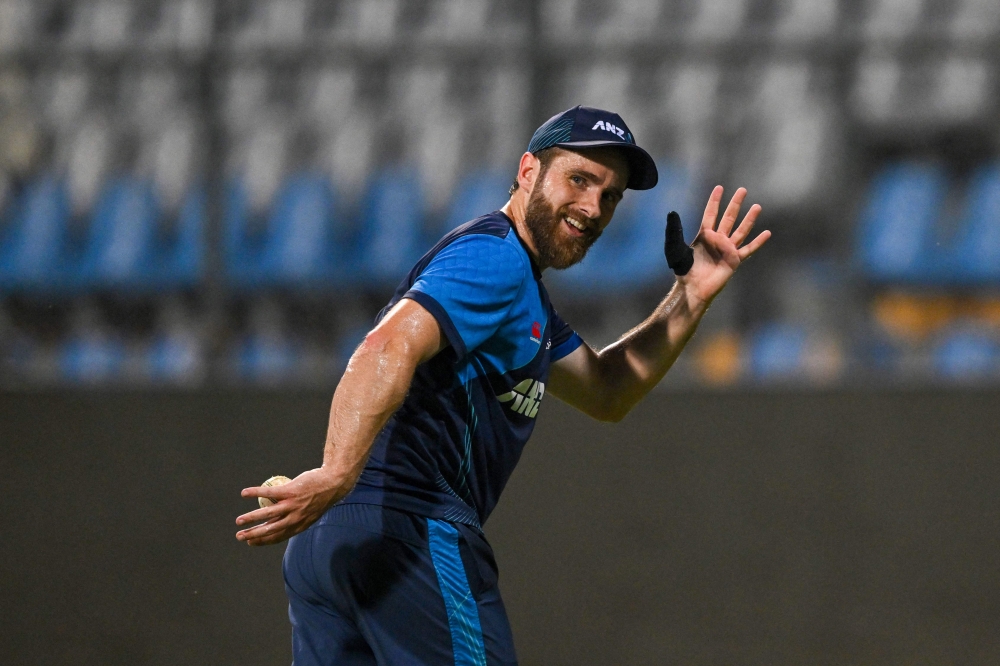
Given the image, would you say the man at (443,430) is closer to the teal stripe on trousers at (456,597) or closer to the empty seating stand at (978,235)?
the teal stripe on trousers at (456,597)

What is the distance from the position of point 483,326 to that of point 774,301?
2349 mm

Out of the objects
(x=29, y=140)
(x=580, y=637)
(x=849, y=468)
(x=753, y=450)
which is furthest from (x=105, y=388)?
(x=849, y=468)

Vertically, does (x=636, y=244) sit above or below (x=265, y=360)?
above

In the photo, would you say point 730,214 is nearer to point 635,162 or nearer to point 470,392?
point 635,162

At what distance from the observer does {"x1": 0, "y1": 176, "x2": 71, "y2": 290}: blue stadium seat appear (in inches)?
188

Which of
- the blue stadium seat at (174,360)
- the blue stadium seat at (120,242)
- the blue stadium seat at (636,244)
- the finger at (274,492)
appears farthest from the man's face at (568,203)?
the blue stadium seat at (120,242)

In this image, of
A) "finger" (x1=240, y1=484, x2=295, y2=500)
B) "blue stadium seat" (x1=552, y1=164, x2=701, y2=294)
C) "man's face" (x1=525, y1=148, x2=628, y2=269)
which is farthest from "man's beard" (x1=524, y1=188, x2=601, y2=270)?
"blue stadium seat" (x1=552, y1=164, x2=701, y2=294)

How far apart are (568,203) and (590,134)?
17 centimetres

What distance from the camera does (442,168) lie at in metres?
4.64

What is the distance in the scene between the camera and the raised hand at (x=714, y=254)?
319cm

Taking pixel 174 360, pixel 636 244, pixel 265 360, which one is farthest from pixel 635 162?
pixel 174 360

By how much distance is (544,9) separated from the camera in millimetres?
4613

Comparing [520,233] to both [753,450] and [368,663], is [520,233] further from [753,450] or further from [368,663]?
[753,450]

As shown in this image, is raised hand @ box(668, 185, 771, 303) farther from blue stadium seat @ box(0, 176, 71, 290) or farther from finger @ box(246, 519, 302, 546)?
blue stadium seat @ box(0, 176, 71, 290)
